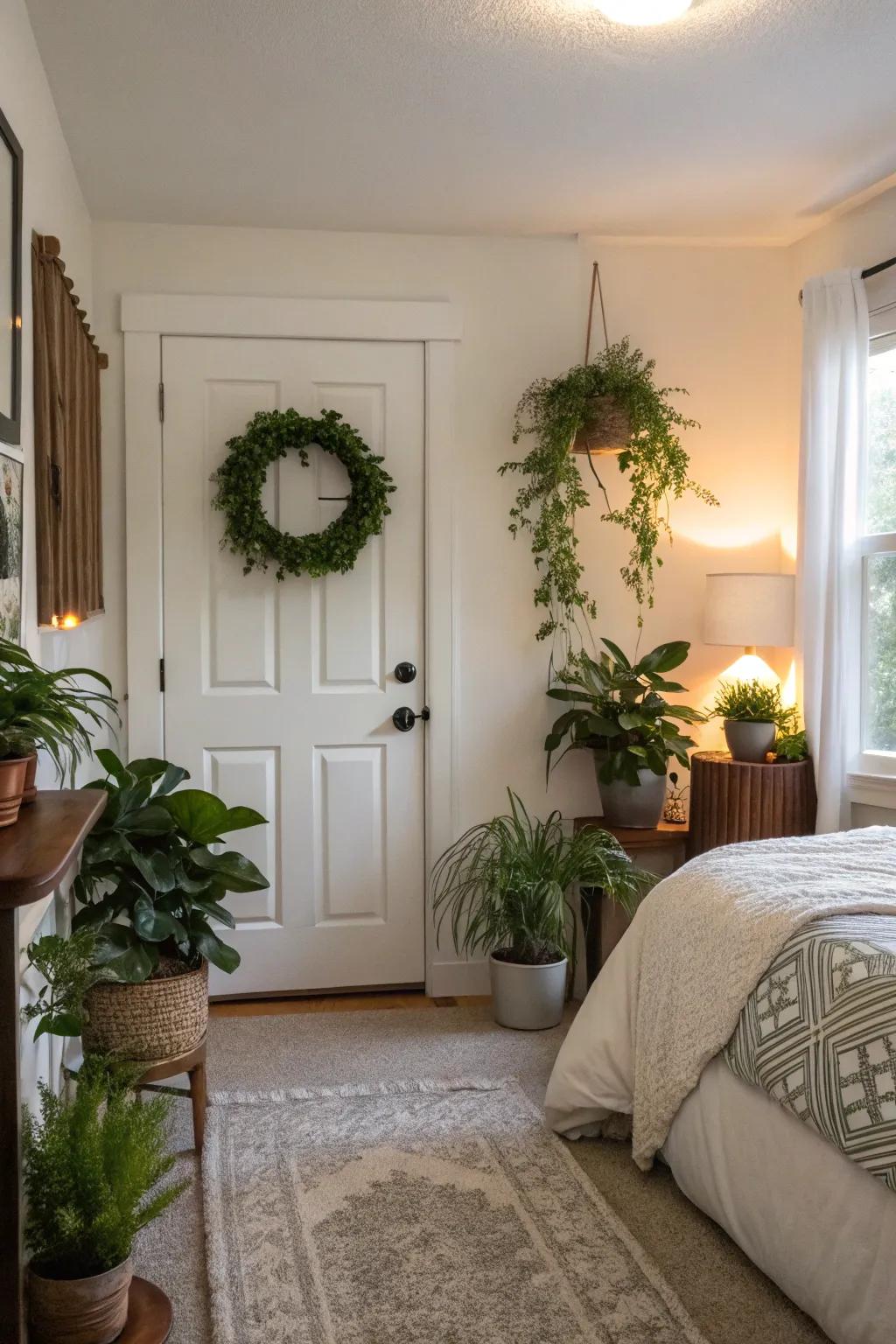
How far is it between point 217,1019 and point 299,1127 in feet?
3.01

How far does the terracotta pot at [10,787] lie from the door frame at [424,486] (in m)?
2.13

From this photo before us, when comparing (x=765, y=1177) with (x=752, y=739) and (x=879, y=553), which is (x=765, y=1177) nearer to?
(x=752, y=739)

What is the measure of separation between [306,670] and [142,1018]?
4.94ft

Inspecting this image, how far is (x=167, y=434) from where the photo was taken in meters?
3.78

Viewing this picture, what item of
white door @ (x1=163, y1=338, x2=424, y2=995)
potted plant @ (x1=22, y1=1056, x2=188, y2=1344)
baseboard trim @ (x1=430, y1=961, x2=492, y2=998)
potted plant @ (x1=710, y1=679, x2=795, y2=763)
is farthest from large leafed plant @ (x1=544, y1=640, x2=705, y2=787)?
potted plant @ (x1=22, y1=1056, x2=188, y2=1344)

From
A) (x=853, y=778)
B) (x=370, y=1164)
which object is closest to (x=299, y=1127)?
(x=370, y=1164)

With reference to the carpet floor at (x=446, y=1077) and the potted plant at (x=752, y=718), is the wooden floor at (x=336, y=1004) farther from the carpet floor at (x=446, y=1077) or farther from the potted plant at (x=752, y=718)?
the potted plant at (x=752, y=718)

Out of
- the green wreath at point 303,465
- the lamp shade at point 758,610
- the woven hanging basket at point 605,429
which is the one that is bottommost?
the lamp shade at point 758,610

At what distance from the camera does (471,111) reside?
2947 mm

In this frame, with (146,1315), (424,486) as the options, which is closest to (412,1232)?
(146,1315)

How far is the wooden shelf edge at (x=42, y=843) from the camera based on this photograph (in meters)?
1.38

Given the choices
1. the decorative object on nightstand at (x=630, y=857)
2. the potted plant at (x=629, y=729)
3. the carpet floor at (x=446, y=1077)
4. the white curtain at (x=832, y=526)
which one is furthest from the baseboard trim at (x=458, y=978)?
the white curtain at (x=832, y=526)

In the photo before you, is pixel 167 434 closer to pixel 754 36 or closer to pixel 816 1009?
pixel 754 36

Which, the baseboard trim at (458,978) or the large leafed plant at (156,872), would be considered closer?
the large leafed plant at (156,872)
